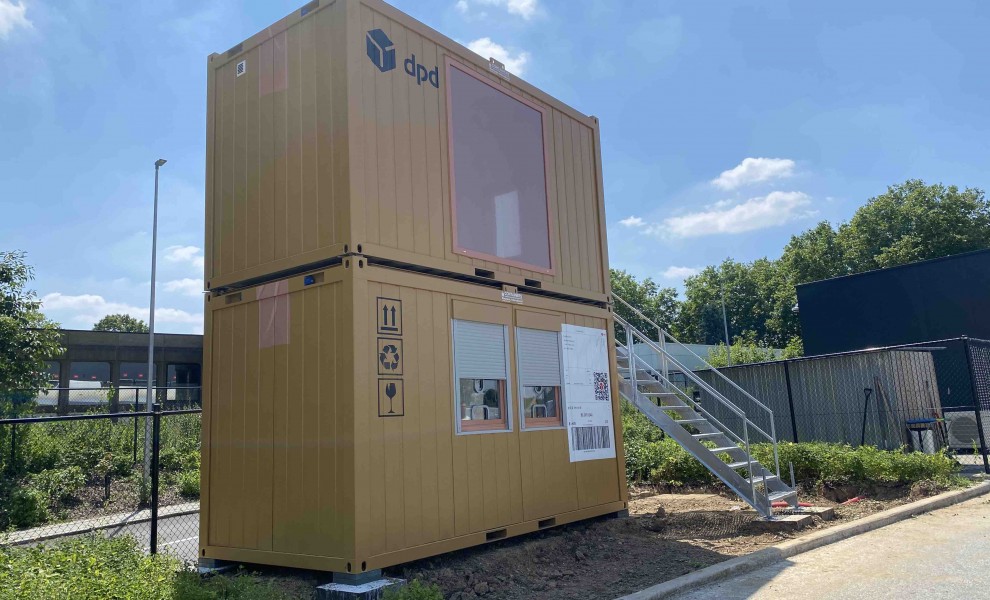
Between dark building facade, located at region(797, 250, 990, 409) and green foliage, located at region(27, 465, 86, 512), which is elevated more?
dark building facade, located at region(797, 250, 990, 409)

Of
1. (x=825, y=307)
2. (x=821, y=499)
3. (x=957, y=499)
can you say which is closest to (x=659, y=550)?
(x=821, y=499)

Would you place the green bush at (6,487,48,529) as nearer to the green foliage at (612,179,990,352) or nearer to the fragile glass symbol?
the fragile glass symbol

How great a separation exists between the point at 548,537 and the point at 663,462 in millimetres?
4896

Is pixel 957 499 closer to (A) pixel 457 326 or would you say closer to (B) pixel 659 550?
(B) pixel 659 550

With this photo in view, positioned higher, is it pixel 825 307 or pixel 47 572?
pixel 825 307

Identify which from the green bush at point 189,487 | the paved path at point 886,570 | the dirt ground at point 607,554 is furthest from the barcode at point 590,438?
the green bush at point 189,487

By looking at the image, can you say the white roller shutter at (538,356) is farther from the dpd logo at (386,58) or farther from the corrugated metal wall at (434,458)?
the dpd logo at (386,58)

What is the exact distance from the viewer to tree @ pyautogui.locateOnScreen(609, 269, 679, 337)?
72500mm

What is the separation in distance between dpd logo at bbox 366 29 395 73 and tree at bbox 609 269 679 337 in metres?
63.5

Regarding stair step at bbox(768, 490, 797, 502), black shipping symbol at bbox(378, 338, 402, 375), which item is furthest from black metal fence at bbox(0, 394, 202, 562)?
stair step at bbox(768, 490, 797, 502)

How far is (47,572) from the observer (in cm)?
481

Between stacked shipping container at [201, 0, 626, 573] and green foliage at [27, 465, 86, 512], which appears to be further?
green foliage at [27, 465, 86, 512]

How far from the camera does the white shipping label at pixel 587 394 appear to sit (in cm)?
819

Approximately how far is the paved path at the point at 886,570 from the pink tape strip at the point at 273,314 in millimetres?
4126
